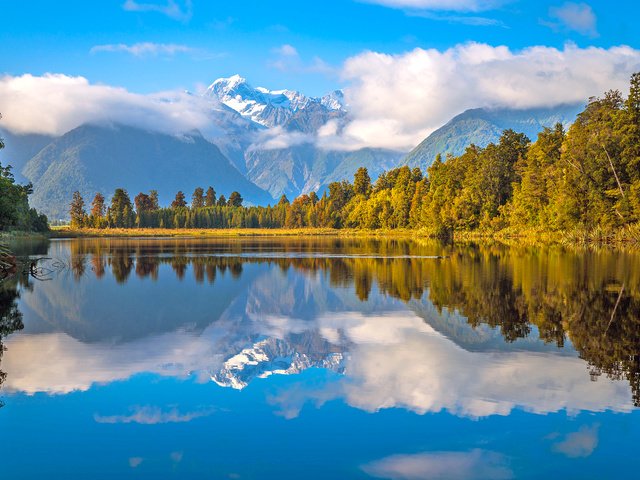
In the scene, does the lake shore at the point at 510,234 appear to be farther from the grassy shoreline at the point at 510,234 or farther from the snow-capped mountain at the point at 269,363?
the snow-capped mountain at the point at 269,363

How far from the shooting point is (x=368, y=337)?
21.6 metres

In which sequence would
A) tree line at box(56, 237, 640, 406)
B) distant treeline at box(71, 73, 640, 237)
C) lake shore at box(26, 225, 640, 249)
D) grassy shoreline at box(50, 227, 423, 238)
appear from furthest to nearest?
1. grassy shoreline at box(50, 227, 423, 238)
2. distant treeline at box(71, 73, 640, 237)
3. lake shore at box(26, 225, 640, 249)
4. tree line at box(56, 237, 640, 406)

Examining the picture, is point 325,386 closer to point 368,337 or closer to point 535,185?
point 368,337

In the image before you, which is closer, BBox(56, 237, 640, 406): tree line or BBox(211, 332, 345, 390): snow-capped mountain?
BBox(211, 332, 345, 390): snow-capped mountain

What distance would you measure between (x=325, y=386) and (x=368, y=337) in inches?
253

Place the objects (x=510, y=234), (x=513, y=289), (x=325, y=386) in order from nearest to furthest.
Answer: (x=325, y=386) → (x=513, y=289) → (x=510, y=234)

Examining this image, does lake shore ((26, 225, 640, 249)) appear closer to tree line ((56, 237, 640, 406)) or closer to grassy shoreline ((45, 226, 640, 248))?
grassy shoreline ((45, 226, 640, 248))

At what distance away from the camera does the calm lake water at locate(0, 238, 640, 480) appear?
35.7ft

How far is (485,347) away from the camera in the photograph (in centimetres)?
1925

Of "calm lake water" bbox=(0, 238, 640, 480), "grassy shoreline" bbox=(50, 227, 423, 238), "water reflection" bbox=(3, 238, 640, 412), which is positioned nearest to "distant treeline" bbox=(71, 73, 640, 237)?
"grassy shoreline" bbox=(50, 227, 423, 238)

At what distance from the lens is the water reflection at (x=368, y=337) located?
14934 mm

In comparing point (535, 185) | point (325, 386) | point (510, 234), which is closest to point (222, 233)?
point (510, 234)

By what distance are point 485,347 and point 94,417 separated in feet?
38.2

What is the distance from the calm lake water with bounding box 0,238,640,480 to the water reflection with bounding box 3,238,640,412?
0.09 metres
